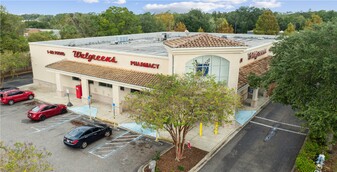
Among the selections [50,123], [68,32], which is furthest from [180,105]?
[68,32]

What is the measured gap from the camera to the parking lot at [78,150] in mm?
18547

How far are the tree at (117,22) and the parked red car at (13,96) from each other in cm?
3830

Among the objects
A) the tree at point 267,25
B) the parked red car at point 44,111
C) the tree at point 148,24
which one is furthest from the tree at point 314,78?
the tree at point 148,24

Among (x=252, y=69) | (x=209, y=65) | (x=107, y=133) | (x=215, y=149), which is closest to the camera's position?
(x=215, y=149)

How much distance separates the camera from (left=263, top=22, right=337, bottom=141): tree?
675 inches

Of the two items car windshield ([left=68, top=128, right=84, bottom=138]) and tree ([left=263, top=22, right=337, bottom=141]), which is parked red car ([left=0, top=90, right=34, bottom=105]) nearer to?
car windshield ([left=68, top=128, right=84, bottom=138])

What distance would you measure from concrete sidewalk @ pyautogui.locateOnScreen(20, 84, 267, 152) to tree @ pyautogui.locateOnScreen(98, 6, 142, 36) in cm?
3386

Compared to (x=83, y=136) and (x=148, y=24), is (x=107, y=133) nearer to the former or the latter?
(x=83, y=136)

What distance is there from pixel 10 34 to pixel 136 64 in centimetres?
3316

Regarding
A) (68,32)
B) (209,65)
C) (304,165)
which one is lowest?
(304,165)

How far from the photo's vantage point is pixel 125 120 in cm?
2648

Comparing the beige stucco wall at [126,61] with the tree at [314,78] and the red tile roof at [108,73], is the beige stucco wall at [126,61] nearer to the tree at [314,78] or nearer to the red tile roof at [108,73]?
the red tile roof at [108,73]

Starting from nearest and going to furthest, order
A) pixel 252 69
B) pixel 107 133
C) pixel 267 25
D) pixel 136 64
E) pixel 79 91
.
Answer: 1. pixel 107 133
2. pixel 136 64
3. pixel 252 69
4. pixel 79 91
5. pixel 267 25

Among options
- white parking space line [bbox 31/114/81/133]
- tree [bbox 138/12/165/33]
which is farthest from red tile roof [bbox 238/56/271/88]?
tree [bbox 138/12/165/33]
